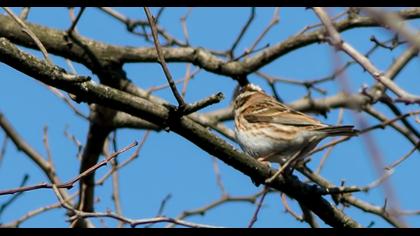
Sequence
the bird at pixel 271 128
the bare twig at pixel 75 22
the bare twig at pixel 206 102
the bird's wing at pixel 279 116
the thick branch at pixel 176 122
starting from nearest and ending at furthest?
the bare twig at pixel 206 102, the thick branch at pixel 176 122, the bird at pixel 271 128, the bird's wing at pixel 279 116, the bare twig at pixel 75 22

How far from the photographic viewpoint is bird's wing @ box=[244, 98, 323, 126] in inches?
219

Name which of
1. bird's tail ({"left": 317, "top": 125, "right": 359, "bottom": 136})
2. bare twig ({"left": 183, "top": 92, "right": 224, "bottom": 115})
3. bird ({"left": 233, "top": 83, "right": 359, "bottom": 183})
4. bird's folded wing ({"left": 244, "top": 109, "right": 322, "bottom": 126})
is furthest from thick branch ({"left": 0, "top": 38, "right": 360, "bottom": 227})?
bird's folded wing ({"left": 244, "top": 109, "right": 322, "bottom": 126})

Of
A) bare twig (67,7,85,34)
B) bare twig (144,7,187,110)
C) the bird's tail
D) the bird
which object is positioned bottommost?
bare twig (144,7,187,110)

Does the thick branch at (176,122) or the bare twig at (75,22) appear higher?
the bare twig at (75,22)

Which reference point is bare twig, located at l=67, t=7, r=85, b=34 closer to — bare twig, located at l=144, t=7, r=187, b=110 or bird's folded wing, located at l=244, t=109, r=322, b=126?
bird's folded wing, located at l=244, t=109, r=322, b=126

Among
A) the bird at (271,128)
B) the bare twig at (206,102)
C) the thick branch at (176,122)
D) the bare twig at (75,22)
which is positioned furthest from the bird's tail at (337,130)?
the bare twig at (75,22)

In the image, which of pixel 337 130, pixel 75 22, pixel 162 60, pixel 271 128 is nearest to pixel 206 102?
pixel 162 60

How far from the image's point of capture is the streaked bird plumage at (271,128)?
546cm

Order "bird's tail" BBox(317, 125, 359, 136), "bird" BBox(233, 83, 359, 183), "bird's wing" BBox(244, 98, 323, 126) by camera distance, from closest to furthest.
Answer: "bird's tail" BBox(317, 125, 359, 136) < "bird" BBox(233, 83, 359, 183) < "bird's wing" BBox(244, 98, 323, 126)

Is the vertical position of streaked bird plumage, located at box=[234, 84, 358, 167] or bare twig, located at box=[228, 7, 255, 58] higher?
bare twig, located at box=[228, 7, 255, 58]

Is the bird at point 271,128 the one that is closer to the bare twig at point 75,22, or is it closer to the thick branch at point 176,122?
the thick branch at point 176,122

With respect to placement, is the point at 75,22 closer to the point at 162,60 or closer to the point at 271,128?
the point at 271,128

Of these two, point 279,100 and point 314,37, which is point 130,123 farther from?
point 314,37

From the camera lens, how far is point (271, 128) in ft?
19.0
